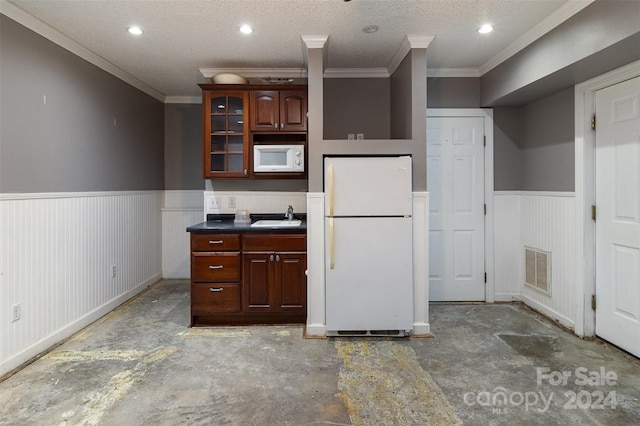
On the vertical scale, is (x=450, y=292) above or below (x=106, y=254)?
below

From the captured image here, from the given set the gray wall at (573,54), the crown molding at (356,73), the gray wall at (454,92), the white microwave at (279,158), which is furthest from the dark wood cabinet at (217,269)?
the gray wall at (573,54)

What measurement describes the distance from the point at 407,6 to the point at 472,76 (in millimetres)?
1578

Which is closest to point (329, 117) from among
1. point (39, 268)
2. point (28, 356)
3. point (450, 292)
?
point (450, 292)

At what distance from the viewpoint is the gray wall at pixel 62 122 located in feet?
7.56

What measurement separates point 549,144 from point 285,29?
262cm

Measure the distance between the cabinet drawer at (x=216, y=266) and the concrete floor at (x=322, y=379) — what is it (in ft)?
1.53

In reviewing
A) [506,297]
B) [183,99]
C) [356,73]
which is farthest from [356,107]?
[506,297]

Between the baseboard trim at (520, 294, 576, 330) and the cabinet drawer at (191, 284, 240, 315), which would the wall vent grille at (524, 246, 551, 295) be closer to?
the baseboard trim at (520, 294, 576, 330)

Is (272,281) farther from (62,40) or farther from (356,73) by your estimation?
(62,40)

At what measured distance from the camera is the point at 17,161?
235cm

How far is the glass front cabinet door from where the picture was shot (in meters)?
3.45

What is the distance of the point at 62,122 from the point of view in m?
2.76

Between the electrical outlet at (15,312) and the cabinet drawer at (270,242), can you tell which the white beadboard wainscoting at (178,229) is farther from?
the electrical outlet at (15,312)

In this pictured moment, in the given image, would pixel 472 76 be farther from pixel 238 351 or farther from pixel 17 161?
pixel 17 161
